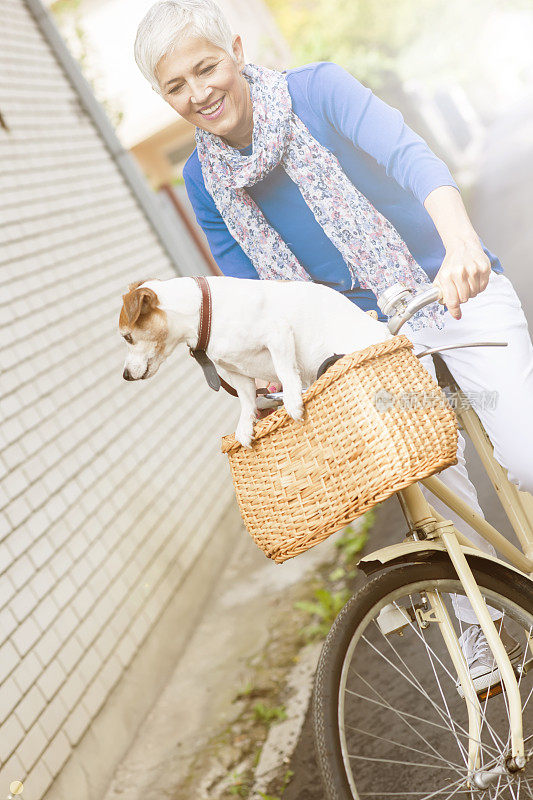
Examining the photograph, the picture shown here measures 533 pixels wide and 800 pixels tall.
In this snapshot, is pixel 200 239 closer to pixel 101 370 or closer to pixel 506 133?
pixel 101 370

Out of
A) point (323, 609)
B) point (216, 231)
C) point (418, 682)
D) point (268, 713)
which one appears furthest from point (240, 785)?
point (216, 231)

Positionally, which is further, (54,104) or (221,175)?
(54,104)

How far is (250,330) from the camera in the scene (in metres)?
2.10

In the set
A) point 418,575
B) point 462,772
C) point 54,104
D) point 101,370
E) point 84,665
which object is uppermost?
point 54,104

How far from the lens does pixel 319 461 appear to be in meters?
1.96

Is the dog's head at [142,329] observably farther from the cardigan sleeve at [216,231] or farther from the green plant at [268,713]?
the green plant at [268,713]

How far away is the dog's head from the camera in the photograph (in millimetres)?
2006

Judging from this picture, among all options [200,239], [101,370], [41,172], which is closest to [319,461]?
[101,370]

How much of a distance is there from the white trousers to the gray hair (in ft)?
3.49

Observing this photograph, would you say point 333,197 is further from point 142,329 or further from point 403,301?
point 142,329

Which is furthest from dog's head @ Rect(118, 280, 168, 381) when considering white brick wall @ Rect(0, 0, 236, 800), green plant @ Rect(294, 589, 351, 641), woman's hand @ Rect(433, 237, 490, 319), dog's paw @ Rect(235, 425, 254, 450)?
green plant @ Rect(294, 589, 351, 641)

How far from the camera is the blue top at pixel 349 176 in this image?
228cm

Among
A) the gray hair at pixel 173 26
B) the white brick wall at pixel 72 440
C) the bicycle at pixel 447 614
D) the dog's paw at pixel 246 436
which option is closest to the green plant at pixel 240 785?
the white brick wall at pixel 72 440

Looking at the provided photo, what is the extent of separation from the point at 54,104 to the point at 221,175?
517 cm
